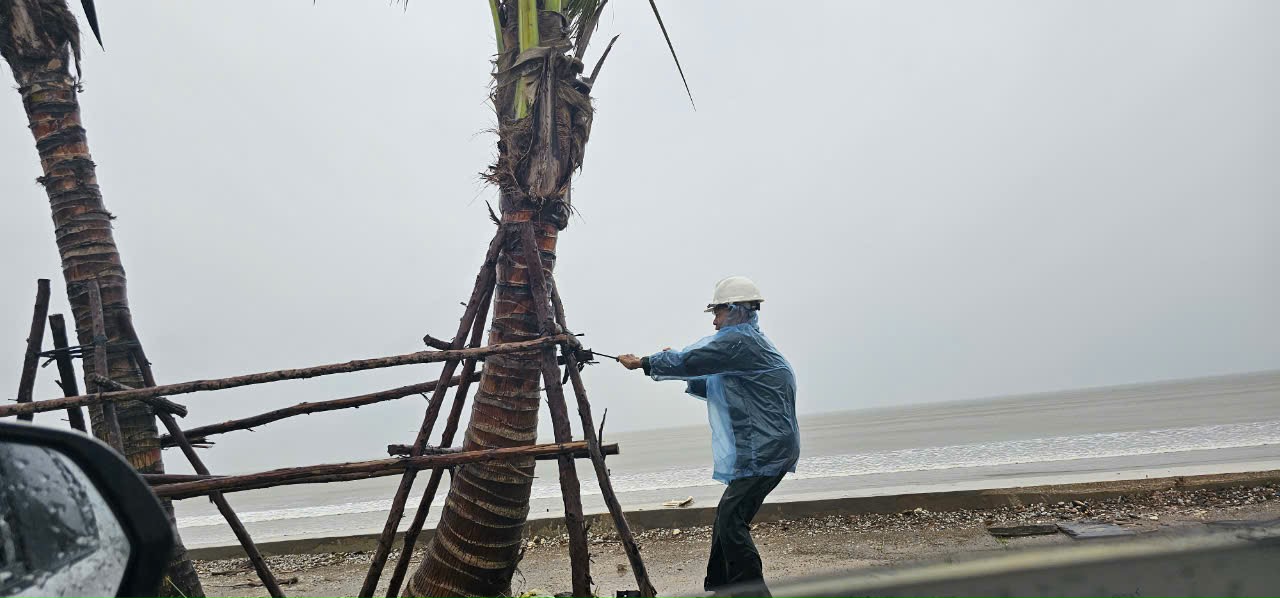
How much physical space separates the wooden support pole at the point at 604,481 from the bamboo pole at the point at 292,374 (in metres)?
0.26

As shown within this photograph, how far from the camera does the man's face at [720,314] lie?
5196 millimetres

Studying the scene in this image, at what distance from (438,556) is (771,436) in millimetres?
2198

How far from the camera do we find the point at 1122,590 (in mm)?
837

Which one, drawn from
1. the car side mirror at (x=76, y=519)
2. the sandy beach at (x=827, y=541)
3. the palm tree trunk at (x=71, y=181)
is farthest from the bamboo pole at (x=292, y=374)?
the car side mirror at (x=76, y=519)

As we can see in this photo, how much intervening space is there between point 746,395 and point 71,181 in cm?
505

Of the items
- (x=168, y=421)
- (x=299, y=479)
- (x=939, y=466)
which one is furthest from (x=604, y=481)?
(x=939, y=466)

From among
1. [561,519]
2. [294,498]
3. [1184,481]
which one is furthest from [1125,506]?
[294,498]

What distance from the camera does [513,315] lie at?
16.2ft

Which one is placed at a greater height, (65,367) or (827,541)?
(65,367)

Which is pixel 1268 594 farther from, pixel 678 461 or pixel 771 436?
pixel 678 461

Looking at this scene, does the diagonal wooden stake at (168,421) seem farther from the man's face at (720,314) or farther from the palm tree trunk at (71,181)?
the man's face at (720,314)

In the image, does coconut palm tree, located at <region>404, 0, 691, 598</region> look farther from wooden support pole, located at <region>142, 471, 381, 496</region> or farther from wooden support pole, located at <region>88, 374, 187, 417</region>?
wooden support pole, located at <region>88, 374, 187, 417</region>

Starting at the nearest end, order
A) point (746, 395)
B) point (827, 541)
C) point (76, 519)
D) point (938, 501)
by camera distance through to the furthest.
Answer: point (76, 519) → point (746, 395) → point (827, 541) → point (938, 501)

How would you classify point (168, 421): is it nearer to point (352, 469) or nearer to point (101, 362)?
point (101, 362)
